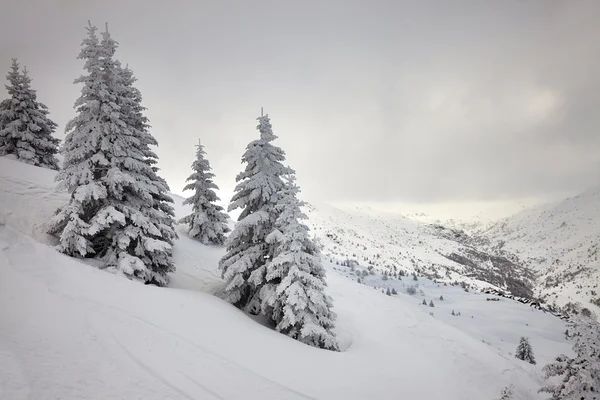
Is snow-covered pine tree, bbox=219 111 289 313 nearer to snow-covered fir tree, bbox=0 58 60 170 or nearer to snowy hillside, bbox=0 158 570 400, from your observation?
snowy hillside, bbox=0 158 570 400

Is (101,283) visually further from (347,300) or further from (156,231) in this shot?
(347,300)

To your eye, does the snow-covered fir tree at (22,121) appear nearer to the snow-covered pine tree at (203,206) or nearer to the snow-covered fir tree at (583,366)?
the snow-covered pine tree at (203,206)

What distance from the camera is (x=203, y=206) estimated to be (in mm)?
24594

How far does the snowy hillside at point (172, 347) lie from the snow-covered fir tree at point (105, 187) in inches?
62.1

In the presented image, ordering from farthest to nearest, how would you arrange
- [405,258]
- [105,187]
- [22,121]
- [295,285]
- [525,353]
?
[405,258] → [22,121] → [525,353] → [105,187] → [295,285]

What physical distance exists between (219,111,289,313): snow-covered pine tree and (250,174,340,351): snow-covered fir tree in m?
0.88

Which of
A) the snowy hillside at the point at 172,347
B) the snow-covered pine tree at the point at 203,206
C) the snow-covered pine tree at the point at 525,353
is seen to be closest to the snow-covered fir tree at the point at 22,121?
the snowy hillside at the point at 172,347

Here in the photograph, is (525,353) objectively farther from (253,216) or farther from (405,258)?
(405,258)

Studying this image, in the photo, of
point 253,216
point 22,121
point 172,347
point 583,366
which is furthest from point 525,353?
point 22,121

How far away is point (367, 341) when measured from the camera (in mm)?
13562

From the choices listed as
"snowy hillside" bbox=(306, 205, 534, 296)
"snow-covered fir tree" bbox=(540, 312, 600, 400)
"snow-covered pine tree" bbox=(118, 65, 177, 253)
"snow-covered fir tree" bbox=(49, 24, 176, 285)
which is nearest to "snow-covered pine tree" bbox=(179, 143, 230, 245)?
"snow-covered pine tree" bbox=(118, 65, 177, 253)

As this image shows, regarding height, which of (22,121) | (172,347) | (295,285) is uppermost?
(22,121)

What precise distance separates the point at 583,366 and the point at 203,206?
2414 cm

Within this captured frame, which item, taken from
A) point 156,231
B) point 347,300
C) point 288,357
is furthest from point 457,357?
point 156,231
